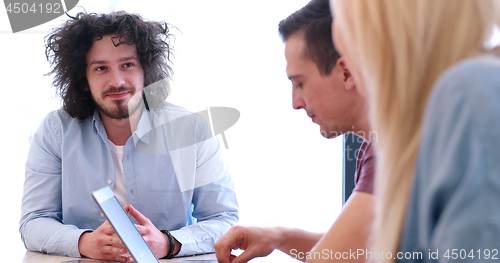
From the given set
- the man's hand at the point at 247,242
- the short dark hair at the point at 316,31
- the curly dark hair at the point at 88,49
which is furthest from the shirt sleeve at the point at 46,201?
the short dark hair at the point at 316,31

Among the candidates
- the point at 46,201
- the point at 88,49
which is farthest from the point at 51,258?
the point at 88,49

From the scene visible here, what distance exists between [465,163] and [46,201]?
145cm

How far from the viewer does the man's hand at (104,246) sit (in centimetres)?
111

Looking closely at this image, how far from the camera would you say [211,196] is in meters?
1.49

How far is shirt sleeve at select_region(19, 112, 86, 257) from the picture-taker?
123cm

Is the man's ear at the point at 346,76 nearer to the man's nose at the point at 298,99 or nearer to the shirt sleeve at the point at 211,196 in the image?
the man's nose at the point at 298,99

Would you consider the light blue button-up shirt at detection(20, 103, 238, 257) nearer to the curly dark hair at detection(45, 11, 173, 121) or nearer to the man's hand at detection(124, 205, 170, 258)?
the curly dark hair at detection(45, 11, 173, 121)

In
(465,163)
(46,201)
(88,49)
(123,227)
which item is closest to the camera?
(465,163)

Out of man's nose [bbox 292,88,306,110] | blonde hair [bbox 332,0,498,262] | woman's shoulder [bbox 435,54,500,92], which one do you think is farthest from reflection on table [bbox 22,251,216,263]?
woman's shoulder [bbox 435,54,500,92]

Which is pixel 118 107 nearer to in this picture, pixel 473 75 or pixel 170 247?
pixel 170 247

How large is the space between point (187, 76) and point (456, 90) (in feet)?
6.61

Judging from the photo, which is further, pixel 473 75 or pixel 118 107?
pixel 118 107

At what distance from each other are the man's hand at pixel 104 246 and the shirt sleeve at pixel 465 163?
37.6 inches

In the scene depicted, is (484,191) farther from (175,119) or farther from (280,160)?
(280,160)
